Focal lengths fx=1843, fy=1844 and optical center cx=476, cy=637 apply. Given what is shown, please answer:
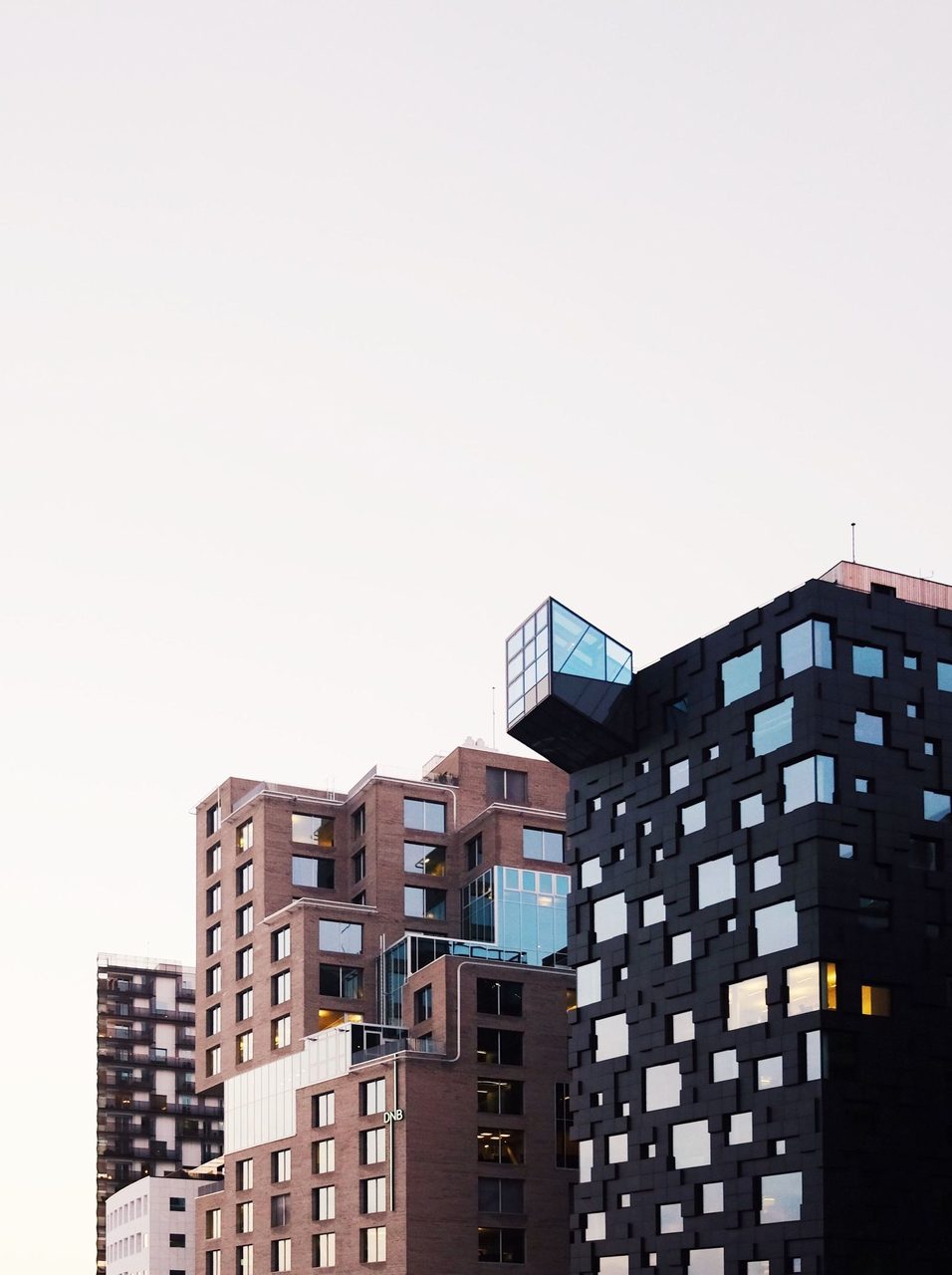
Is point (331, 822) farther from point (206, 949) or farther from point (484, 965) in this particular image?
point (484, 965)

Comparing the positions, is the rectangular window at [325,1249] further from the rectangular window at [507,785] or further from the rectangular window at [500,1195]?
the rectangular window at [507,785]

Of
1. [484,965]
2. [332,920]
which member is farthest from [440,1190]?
[332,920]

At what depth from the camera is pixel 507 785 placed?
446 feet

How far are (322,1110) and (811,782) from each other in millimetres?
51899

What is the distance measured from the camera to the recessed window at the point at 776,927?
76.4 meters

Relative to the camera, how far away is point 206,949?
14200cm

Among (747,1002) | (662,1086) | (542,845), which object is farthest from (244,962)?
(747,1002)

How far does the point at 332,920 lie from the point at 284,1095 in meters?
12.3

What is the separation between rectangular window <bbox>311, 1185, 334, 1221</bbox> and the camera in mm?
113312

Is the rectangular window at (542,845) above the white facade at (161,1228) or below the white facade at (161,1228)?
above

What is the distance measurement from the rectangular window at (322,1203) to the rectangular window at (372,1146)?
445cm

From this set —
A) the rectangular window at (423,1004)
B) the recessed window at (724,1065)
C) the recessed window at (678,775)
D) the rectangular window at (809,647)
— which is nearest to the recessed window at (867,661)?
the rectangular window at (809,647)

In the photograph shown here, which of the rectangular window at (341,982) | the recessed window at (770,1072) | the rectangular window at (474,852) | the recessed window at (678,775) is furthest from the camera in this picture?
the rectangular window at (474,852)

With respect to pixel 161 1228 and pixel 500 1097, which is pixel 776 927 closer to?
pixel 500 1097
